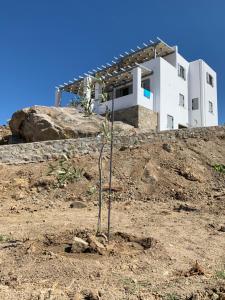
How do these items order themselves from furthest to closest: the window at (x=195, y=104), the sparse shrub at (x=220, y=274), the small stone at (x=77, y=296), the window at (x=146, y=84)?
the window at (x=195, y=104), the window at (x=146, y=84), the sparse shrub at (x=220, y=274), the small stone at (x=77, y=296)

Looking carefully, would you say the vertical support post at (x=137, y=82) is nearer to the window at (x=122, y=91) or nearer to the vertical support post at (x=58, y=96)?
the window at (x=122, y=91)

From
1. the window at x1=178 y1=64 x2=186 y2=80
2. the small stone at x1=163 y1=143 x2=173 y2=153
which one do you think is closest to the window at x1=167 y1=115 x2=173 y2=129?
the window at x1=178 y1=64 x2=186 y2=80

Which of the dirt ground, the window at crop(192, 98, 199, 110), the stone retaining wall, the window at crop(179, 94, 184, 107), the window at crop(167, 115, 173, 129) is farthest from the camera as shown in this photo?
the window at crop(192, 98, 199, 110)

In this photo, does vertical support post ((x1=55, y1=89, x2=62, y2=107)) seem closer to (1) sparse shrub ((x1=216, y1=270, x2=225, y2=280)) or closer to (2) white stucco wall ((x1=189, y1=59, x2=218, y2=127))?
(2) white stucco wall ((x1=189, y1=59, x2=218, y2=127))

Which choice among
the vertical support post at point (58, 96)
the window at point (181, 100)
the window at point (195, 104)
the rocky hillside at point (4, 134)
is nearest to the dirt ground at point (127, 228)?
the rocky hillside at point (4, 134)

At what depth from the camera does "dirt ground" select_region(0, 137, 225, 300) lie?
15.0 ft

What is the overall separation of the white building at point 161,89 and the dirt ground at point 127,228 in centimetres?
940

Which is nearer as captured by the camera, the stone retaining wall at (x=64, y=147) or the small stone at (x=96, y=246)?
the small stone at (x=96, y=246)

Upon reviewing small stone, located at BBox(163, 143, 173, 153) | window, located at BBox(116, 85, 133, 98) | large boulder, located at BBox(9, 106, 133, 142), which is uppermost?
window, located at BBox(116, 85, 133, 98)

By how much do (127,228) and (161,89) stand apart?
61.9ft

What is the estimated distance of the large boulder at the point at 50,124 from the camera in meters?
19.6

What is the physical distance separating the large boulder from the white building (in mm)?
3551

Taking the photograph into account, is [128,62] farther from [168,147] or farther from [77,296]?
[77,296]

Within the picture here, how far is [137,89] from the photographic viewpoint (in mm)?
24125
